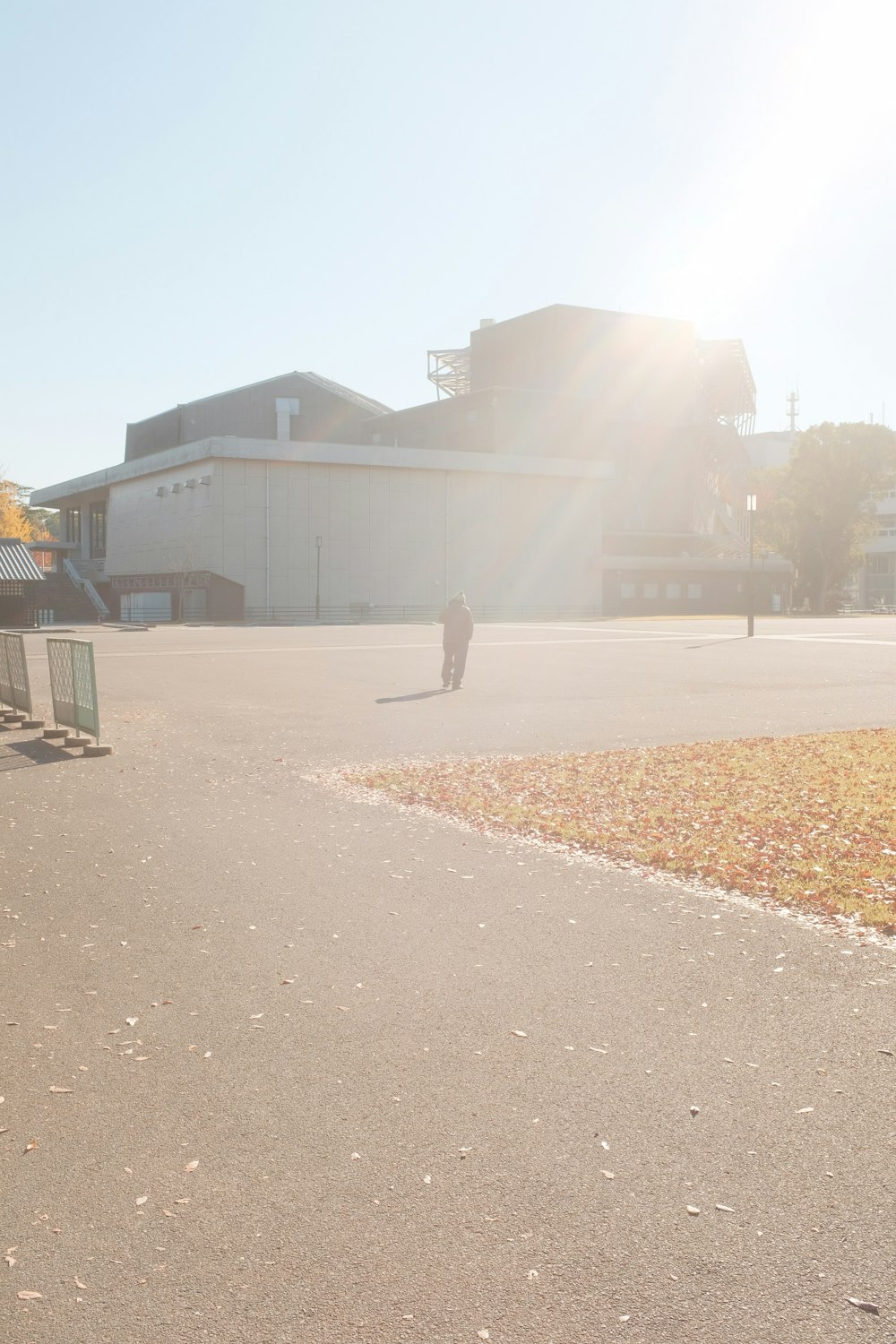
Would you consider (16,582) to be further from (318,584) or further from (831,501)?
(831,501)

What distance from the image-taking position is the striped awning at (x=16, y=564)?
55.5m

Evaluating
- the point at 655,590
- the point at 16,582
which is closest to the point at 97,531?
the point at 16,582

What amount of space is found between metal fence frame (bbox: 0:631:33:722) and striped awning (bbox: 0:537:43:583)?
128 feet

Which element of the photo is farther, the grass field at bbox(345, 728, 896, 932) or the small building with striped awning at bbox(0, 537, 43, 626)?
the small building with striped awning at bbox(0, 537, 43, 626)

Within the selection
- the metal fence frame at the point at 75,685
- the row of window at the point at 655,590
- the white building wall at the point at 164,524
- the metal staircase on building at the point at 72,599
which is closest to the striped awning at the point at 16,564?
the white building wall at the point at 164,524

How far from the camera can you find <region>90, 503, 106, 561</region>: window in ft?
298

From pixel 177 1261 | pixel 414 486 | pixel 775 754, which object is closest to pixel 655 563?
pixel 414 486

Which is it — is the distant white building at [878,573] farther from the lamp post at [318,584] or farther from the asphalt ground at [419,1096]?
the asphalt ground at [419,1096]

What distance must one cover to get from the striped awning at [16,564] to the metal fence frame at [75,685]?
138ft

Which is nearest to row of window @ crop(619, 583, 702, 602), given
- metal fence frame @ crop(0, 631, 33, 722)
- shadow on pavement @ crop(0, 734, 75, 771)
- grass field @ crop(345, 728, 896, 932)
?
metal fence frame @ crop(0, 631, 33, 722)

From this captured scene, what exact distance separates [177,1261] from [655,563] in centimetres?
8171

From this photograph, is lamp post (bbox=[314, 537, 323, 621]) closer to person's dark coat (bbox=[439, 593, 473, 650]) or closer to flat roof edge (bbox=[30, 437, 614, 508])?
flat roof edge (bbox=[30, 437, 614, 508])

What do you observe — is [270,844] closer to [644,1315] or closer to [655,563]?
[644,1315]

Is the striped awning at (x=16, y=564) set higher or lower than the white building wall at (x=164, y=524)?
A: lower
